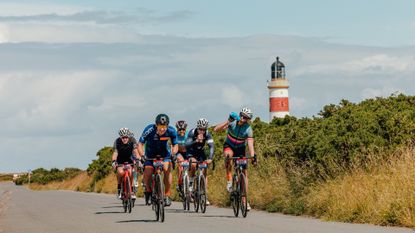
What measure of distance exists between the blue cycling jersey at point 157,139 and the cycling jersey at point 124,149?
11.2 ft

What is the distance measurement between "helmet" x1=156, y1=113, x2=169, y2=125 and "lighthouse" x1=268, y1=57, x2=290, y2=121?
56.3 metres

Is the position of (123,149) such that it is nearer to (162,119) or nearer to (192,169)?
(192,169)

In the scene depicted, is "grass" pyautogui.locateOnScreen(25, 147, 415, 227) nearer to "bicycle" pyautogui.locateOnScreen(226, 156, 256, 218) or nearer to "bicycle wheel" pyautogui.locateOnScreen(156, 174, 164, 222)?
"bicycle" pyautogui.locateOnScreen(226, 156, 256, 218)

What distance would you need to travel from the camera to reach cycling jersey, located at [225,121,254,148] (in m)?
19.8

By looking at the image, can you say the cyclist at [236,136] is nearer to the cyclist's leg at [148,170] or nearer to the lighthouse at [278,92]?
the cyclist's leg at [148,170]

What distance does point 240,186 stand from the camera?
63.5ft

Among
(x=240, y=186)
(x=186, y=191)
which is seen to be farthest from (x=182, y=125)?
(x=240, y=186)

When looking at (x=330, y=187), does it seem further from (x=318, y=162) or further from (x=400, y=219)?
(x=400, y=219)

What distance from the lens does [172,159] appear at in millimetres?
18500

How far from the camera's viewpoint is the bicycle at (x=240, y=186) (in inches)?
758

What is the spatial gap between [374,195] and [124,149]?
257 inches

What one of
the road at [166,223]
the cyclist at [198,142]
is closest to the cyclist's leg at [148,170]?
the road at [166,223]

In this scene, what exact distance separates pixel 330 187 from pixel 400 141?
2582 millimetres

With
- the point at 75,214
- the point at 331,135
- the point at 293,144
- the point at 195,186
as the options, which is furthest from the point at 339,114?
the point at 75,214
